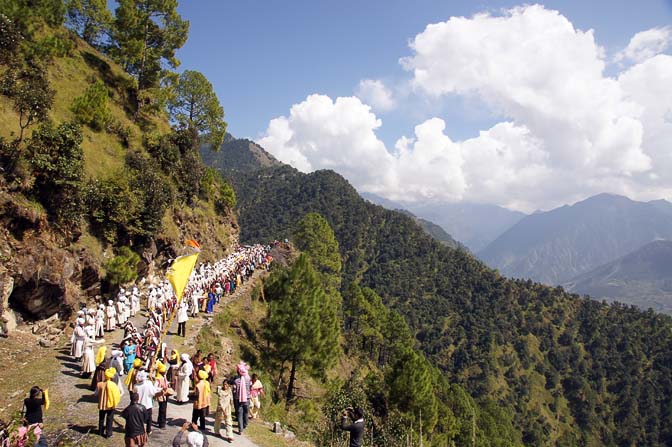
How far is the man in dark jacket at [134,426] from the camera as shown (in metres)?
9.17

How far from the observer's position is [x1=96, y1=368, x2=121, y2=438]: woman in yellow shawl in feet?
33.4

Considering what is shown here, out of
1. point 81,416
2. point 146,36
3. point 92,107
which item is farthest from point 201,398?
point 146,36

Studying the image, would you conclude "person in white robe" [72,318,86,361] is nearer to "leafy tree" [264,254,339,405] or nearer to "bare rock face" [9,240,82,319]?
"bare rock face" [9,240,82,319]

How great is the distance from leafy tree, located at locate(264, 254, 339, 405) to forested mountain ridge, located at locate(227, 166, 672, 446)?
94.0m

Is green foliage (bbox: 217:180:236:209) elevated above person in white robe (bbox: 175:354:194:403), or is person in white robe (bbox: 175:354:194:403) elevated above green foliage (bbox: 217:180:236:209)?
green foliage (bbox: 217:180:236:209)

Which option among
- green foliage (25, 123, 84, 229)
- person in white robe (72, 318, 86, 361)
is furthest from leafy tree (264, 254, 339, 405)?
green foliage (25, 123, 84, 229)

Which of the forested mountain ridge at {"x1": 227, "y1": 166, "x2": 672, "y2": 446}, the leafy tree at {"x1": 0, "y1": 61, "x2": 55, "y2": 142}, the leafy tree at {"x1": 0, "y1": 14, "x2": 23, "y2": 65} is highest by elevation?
the leafy tree at {"x1": 0, "y1": 14, "x2": 23, "y2": 65}

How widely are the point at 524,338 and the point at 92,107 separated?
425 ft

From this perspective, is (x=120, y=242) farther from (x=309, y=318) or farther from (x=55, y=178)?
(x=309, y=318)

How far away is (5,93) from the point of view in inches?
863

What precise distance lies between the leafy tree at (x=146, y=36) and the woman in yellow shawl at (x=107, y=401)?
1333 inches

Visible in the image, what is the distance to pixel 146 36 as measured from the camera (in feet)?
119

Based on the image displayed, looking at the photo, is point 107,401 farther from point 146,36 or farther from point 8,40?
point 146,36

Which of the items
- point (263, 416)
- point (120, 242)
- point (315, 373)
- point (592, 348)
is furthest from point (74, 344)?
point (592, 348)
